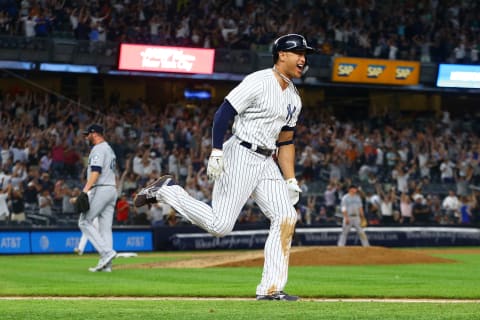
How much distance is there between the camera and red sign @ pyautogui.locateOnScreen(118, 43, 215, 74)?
104 ft

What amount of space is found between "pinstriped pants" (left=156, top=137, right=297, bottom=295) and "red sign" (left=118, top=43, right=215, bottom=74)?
23640mm

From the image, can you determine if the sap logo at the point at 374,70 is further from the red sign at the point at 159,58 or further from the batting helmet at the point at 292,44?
the batting helmet at the point at 292,44

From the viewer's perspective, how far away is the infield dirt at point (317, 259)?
57.4 ft

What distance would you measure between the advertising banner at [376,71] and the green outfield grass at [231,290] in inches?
642

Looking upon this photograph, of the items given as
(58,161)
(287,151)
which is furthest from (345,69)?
(287,151)

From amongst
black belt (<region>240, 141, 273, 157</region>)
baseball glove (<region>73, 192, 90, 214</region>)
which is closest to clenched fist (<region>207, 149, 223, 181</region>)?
black belt (<region>240, 141, 273, 157</region>)

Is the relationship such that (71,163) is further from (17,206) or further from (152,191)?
(152,191)

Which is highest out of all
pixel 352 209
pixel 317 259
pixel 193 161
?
pixel 193 161

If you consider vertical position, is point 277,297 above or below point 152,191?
below

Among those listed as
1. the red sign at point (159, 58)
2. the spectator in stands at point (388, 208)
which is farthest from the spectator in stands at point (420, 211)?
the red sign at point (159, 58)

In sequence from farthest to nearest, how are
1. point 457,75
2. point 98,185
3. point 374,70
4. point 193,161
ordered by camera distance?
point 457,75 → point 374,70 → point 193,161 → point 98,185

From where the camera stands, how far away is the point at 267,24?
35.9 m

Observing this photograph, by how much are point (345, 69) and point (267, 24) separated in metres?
3.25

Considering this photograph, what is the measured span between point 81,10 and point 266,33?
22.8ft
